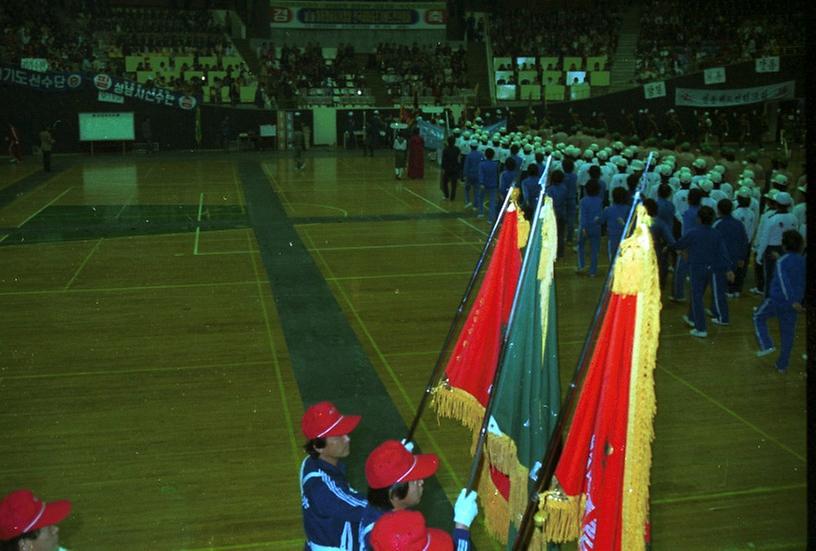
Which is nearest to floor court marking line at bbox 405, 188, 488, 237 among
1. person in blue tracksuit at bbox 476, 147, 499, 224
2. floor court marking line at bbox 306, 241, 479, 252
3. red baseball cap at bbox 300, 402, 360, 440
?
person in blue tracksuit at bbox 476, 147, 499, 224

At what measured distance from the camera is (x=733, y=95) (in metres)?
33.2

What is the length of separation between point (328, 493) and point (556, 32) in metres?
39.8

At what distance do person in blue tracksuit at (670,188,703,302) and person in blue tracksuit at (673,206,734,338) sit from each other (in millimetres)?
752

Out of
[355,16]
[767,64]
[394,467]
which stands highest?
[355,16]

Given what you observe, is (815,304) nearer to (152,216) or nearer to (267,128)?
(152,216)

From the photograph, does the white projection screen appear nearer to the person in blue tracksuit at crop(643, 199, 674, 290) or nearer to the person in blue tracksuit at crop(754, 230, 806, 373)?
the person in blue tracksuit at crop(643, 199, 674, 290)

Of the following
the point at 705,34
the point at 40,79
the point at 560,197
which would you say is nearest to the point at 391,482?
the point at 560,197

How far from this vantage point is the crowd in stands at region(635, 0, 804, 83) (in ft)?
117

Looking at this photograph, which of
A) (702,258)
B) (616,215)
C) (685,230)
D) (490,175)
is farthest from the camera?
(490,175)

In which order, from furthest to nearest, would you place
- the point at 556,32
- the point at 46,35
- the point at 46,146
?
1. the point at 556,32
2. the point at 46,35
3. the point at 46,146

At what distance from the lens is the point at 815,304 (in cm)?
249

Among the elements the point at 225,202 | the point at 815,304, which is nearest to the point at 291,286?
the point at 225,202

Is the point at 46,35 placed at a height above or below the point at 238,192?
above

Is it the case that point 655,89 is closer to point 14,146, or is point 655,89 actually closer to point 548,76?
point 548,76
